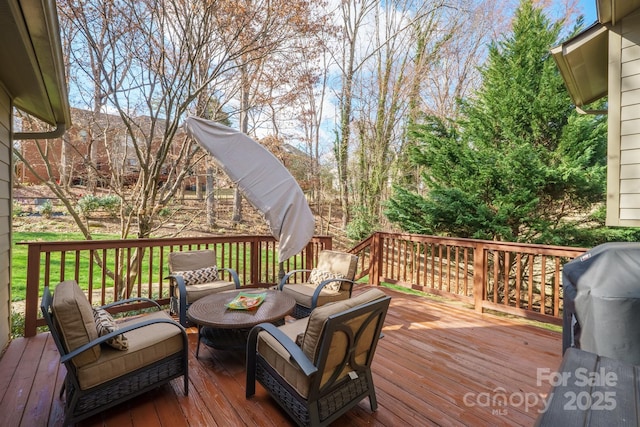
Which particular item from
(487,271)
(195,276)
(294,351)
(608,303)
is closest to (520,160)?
(487,271)

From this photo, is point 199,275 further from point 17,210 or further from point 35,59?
point 17,210

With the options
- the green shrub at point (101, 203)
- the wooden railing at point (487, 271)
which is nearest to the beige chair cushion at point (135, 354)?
the wooden railing at point (487, 271)

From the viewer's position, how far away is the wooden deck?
205 centimetres

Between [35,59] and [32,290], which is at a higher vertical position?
[35,59]

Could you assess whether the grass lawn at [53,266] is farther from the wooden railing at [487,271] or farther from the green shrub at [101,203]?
the wooden railing at [487,271]

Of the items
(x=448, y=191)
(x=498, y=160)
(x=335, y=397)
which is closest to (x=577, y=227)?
(x=498, y=160)

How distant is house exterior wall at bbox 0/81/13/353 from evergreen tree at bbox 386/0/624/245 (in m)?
6.03

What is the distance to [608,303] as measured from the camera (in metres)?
1.87

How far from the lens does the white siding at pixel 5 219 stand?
9.47 feet

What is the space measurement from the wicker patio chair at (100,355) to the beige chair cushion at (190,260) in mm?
1610

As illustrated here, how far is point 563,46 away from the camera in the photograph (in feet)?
11.2

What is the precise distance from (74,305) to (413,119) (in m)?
8.85

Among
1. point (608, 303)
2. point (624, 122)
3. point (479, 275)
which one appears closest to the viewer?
point (608, 303)

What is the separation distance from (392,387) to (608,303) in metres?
1.63
